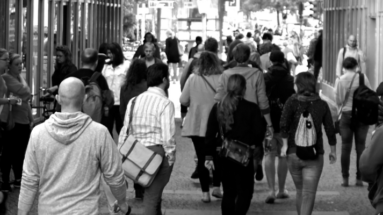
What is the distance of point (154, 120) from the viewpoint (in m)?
7.98

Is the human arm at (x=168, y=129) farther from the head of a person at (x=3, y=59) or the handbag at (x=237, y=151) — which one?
the head of a person at (x=3, y=59)

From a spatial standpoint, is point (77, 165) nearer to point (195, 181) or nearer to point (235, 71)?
point (235, 71)

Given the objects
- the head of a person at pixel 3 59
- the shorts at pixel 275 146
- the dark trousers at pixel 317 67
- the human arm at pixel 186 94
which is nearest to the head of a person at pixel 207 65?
the human arm at pixel 186 94

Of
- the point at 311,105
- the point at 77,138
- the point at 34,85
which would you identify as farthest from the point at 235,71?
the point at 34,85

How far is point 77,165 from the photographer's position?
5.59m

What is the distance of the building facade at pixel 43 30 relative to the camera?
16.0 m

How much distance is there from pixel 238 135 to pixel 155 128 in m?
0.87

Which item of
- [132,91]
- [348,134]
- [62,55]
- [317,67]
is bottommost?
[348,134]

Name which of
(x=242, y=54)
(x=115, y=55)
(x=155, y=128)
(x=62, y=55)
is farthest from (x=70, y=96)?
(x=62, y=55)

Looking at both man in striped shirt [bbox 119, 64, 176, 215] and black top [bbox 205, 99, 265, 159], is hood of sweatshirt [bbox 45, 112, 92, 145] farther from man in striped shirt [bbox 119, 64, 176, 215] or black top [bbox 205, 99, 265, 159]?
black top [bbox 205, 99, 265, 159]

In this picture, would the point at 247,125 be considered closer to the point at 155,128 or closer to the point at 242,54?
the point at 155,128

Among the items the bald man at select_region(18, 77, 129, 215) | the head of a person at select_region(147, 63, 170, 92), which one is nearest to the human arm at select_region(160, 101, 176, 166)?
the head of a person at select_region(147, 63, 170, 92)

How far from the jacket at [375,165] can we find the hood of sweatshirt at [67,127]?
1.75 m

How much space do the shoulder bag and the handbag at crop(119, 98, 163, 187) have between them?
704 millimetres
